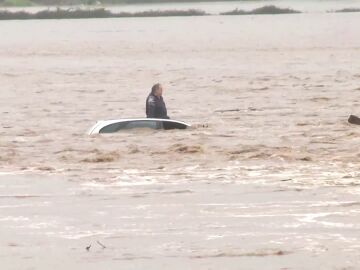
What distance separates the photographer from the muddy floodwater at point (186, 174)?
12.4 m

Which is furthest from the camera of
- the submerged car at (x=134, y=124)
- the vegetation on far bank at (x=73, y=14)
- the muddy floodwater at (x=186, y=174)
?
the vegetation on far bank at (x=73, y=14)

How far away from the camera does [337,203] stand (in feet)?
48.4

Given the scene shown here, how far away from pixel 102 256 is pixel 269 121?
1576 centimetres

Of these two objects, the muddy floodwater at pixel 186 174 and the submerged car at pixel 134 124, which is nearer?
the muddy floodwater at pixel 186 174

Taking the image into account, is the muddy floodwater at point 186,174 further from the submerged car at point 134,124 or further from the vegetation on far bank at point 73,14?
the vegetation on far bank at point 73,14

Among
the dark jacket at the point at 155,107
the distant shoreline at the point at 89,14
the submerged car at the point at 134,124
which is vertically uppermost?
the dark jacket at the point at 155,107

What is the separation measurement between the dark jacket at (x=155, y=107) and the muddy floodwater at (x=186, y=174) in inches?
14.8

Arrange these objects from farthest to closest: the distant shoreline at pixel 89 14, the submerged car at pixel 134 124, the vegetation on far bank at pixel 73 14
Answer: the distant shoreline at pixel 89 14, the vegetation on far bank at pixel 73 14, the submerged car at pixel 134 124

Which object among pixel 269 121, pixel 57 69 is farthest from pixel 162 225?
pixel 57 69

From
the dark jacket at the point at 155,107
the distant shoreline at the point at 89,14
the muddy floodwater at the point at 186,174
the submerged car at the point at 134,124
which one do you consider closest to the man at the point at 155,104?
the dark jacket at the point at 155,107

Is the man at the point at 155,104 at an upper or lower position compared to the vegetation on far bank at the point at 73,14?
upper

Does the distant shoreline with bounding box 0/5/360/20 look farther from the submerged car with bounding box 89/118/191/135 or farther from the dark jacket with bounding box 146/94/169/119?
the dark jacket with bounding box 146/94/169/119

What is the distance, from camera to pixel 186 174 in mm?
17953

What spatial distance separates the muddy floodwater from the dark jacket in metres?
0.38
